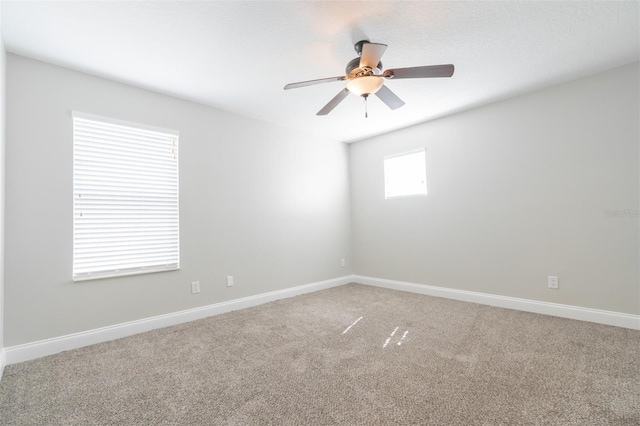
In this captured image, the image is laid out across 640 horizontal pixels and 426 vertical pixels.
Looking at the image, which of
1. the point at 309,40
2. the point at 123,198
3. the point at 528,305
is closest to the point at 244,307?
the point at 123,198

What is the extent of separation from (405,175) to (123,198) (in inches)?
Result: 139

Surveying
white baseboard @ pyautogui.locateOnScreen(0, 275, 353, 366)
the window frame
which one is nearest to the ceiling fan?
the window frame

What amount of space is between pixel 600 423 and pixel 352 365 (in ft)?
4.36

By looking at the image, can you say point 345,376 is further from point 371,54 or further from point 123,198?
point 123,198

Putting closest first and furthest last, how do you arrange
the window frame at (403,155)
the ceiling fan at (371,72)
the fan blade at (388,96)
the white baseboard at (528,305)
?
1. the ceiling fan at (371,72)
2. the fan blade at (388,96)
3. the white baseboard at (528,305)
4. the window frame at (403,155)

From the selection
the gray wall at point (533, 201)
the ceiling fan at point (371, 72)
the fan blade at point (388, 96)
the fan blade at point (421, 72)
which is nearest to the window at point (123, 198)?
the ceiling fan at point (371, 72)

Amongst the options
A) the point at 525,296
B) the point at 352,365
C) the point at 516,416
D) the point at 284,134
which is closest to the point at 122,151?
the point at 284,134

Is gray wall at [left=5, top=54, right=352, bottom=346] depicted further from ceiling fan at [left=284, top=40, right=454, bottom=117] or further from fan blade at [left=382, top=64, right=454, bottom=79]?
fan blade at [left=382, top=64, right=454, bottom=79]

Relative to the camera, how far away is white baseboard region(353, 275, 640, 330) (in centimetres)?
268

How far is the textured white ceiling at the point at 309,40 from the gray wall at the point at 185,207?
0.93ft

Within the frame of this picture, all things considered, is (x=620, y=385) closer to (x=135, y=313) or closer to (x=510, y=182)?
(x=510, y=182)

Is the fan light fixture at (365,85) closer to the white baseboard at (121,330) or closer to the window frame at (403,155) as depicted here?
the window frame at (403,155)

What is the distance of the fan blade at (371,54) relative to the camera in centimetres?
183

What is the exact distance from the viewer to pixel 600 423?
4.83 ft
